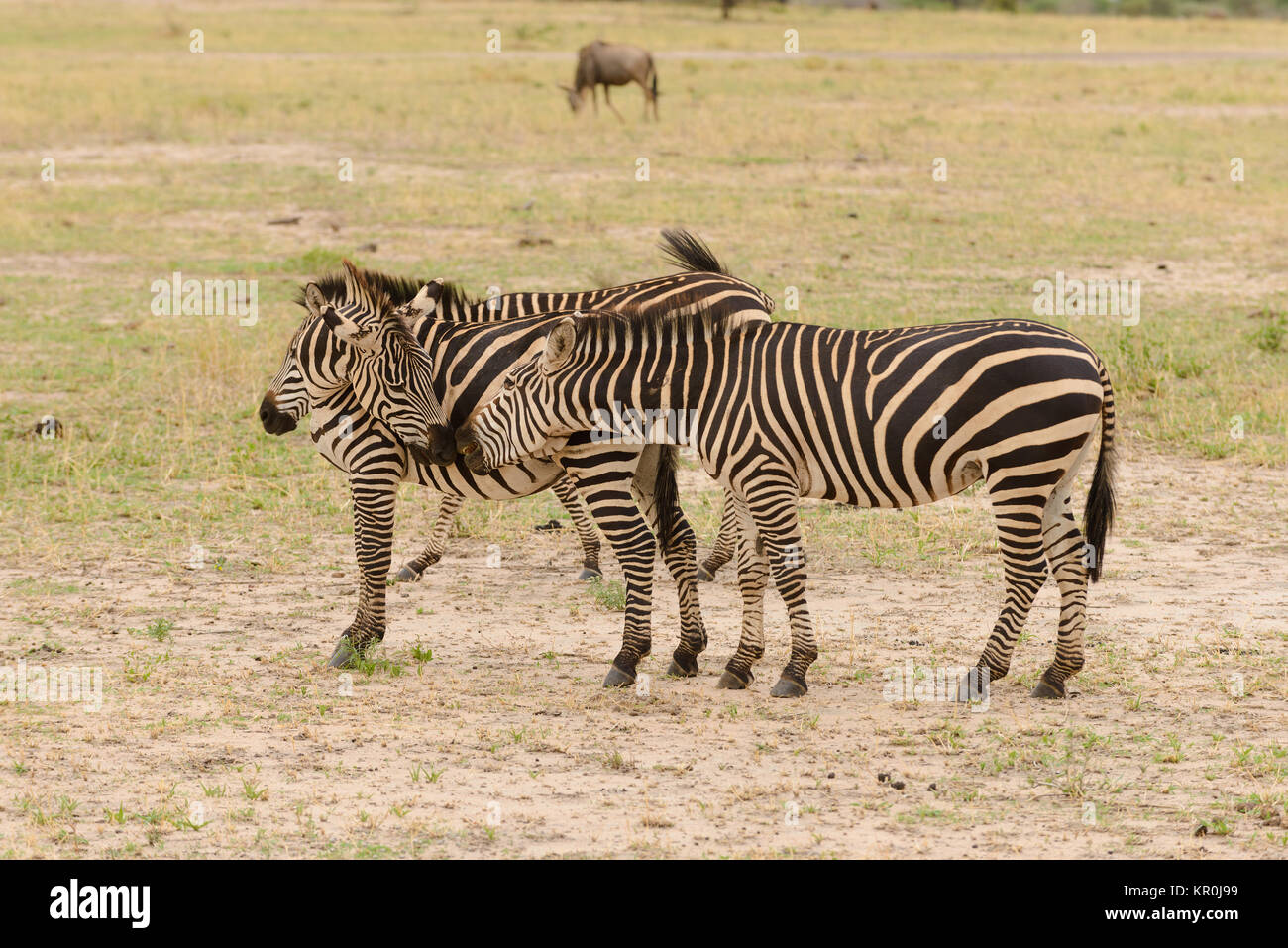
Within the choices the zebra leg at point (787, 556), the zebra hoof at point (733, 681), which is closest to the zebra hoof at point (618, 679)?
the zebra hoof at point (733, 681)

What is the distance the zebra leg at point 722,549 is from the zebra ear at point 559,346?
6.31ft

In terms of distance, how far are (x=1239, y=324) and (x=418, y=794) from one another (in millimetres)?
10851

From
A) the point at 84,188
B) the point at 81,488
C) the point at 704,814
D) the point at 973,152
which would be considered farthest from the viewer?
the point at 973,152

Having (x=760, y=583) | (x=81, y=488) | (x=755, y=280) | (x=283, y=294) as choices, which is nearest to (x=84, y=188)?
(x=283, y=294)

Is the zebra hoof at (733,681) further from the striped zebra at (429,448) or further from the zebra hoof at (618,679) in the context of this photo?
the zebra hoof at (618,679)

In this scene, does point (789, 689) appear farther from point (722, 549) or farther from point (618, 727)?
point (722, 549)

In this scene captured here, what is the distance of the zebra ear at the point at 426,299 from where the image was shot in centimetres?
728

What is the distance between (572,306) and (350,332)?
148cm

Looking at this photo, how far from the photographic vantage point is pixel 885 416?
647 cm

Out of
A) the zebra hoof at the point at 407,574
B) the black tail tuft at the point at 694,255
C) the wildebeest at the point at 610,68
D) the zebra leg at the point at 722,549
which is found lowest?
the zebra hoof at the point at 407,574

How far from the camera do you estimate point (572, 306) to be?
804cm

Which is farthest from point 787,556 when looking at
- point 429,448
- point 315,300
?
point 315,300

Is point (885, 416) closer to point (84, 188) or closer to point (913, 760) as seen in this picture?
point (913, 760)

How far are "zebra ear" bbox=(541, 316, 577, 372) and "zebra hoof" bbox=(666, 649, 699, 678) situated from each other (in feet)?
4.88
